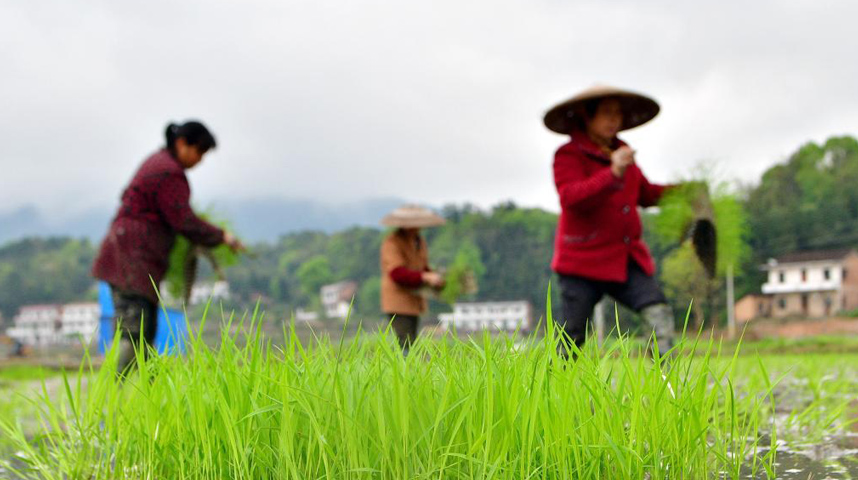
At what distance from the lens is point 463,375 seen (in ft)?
6.44

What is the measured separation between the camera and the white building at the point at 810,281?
57188mm

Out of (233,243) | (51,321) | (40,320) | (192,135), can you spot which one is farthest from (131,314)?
(51,321)

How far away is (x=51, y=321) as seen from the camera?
12506 cm

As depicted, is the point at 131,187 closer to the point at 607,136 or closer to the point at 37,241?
the point at 607,136

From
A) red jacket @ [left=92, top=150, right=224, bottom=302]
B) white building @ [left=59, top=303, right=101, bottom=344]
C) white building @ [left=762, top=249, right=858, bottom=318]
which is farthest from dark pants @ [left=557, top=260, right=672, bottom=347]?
white building @ [left=59, top=303, right=101, bottom=344]

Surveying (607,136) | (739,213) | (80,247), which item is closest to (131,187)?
(607,136)

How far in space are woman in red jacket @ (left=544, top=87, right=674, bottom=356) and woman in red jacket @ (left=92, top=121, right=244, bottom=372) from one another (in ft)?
5.89

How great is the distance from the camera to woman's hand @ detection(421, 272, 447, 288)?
582 cm

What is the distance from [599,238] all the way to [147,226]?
233 cm

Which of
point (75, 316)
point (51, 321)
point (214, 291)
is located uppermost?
point (214, 291)

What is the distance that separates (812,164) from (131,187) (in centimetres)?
6838

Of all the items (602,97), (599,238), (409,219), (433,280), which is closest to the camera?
(599,238)

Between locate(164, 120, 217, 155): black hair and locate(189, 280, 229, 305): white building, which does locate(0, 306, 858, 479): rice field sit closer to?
locate(189, 280, 229, 305): white building

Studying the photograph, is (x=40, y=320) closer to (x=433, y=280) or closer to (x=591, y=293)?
(x=433, y=280)
